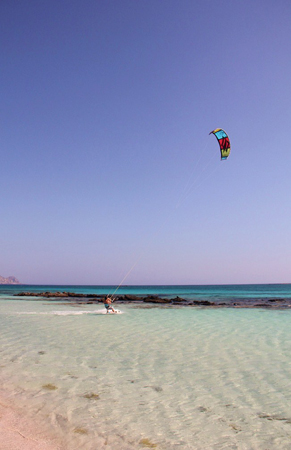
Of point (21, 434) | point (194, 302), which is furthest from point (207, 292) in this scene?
point (21, 434)

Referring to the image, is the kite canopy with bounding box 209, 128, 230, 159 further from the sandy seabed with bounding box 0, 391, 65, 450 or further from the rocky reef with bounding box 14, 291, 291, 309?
the sandy seabed with bounding box 0, 391, 65, 450

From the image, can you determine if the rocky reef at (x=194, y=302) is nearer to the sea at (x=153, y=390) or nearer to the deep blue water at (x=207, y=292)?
the deep blue water at (x=207, y=292)

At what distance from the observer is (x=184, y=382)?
21.7 feet

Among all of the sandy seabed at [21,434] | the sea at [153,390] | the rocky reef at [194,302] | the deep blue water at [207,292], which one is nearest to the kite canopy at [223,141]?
the sea at [153,390]

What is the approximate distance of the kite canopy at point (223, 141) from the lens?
20.1 metres

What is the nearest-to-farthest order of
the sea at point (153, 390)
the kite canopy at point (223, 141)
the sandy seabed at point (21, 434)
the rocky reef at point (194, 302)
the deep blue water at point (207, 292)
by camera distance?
1. the sandy seabed at point (21, 434)
2. the sea at point (153, 390)
3. the kite canopy at point (223, 141)
4. the rocky reef at point (194, 302)
5. the deep blue water at point (207, 292)

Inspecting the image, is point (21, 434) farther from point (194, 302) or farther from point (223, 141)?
point (194, 302)

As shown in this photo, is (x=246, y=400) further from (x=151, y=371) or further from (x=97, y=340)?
(x=97, y=340)

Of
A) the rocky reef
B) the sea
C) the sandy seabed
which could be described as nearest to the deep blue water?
the rocky reef

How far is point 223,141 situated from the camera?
20281 millimetres

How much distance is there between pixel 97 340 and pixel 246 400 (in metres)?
6.55

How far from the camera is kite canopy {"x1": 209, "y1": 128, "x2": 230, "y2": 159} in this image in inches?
791

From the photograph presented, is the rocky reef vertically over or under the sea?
under

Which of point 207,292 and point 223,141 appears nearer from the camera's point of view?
point 223,141
